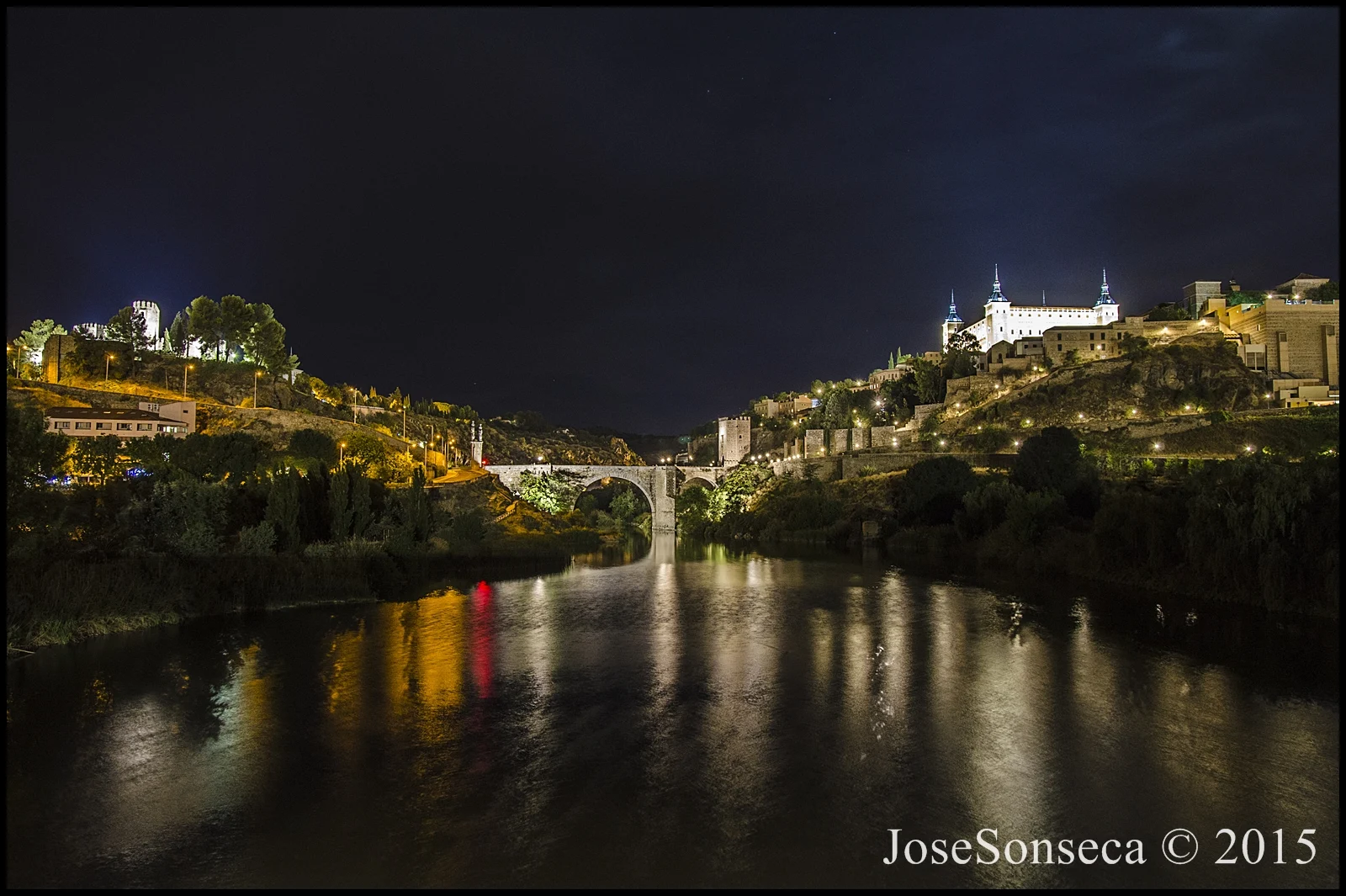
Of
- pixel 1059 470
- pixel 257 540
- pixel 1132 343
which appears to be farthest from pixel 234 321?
pixel 1132 343

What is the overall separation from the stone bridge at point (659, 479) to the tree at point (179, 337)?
32.5 meters

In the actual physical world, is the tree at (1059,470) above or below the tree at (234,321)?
below

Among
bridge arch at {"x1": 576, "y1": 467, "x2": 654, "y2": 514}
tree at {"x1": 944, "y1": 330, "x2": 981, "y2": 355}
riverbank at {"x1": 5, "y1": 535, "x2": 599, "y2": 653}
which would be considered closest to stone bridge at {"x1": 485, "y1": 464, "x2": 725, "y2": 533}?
bridge arch at {"x1": 576, "y1": 467, "x2": 654, "y2": 514}

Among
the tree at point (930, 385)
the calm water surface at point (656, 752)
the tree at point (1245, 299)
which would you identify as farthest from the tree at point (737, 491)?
the tree at point (1245, 299)

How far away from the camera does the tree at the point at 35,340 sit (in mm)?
66938

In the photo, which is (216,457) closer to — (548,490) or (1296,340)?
(548,490)

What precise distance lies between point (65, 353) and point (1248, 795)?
8119 centimetres

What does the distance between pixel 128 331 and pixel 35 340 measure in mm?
7001

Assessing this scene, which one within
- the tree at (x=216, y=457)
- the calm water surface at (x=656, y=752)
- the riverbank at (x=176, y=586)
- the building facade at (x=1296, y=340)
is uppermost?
the building facade at (x=1296, y=340)

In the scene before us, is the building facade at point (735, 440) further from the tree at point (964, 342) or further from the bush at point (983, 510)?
the bush at point (983, 510)

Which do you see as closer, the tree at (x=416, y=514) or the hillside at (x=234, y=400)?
the tree at (x=416, y=514)

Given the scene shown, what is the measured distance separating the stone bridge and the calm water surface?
57.1 metres

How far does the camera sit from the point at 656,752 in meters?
10.6

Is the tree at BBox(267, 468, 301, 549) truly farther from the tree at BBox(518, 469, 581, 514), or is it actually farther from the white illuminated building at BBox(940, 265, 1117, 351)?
the white illuminated building at BBox(940, 265, 1117, 351)
